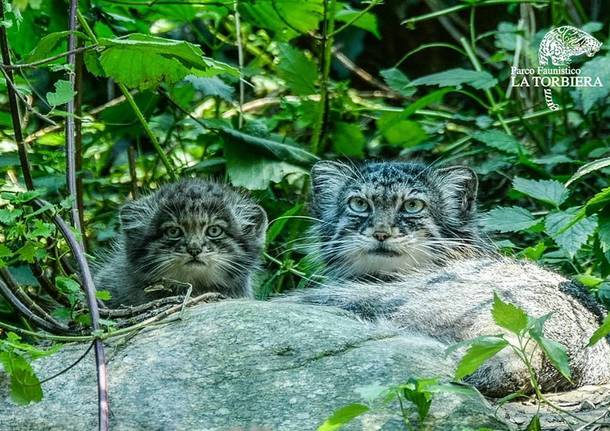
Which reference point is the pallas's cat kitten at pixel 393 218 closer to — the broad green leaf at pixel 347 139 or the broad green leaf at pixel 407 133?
the broad green leaf at pixel 347 139

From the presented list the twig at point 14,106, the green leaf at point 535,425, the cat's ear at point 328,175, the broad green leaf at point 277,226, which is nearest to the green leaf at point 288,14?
the cat's ear at point 328,175

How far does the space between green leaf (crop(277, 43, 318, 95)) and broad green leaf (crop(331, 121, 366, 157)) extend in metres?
0.42

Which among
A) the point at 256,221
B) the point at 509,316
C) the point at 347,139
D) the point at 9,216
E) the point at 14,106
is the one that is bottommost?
the point at 256,221

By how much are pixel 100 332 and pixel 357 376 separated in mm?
1119

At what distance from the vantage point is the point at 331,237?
7371 millimetres

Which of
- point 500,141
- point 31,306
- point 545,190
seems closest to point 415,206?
point 545,190

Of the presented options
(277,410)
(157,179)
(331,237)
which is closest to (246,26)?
(157,179)

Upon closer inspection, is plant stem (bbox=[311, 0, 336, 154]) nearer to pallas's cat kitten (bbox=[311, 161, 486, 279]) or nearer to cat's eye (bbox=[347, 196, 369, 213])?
pallas's cat kitten (bbox=[311, 161, 486, 279])

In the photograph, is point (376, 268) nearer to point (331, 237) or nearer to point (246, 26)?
point (331, 237)

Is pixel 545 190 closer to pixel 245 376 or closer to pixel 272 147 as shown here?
pixel 272 147

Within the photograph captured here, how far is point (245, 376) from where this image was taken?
4.77m

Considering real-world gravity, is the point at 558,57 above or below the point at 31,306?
above

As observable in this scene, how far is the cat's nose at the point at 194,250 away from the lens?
7.04 meters

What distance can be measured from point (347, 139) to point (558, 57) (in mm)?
2025
